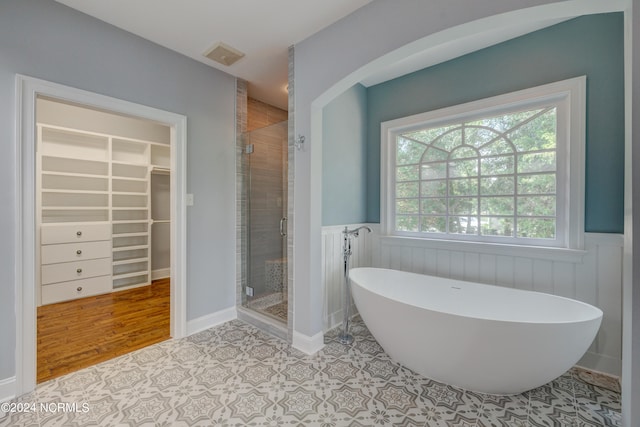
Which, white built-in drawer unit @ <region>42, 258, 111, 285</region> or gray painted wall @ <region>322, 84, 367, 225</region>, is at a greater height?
gray painted wall @ <region>322, 84, 367, 225</region>

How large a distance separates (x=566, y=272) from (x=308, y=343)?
2.09 m

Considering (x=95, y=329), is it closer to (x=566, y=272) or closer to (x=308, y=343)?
(x=308, y=343)

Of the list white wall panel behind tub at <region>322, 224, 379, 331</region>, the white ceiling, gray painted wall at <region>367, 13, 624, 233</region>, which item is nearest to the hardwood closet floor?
white wall panel behind tub at <region>322, 224, 379, 331</region>

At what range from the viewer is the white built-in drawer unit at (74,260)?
317cm

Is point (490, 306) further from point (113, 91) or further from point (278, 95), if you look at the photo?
point (113, 91)

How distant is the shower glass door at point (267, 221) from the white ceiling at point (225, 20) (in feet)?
2.37

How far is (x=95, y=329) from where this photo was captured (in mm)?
2596

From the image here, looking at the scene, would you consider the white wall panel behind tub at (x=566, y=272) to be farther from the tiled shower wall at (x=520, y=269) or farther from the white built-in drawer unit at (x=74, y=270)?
the white built-in drawer unit at (x=74, y=270)

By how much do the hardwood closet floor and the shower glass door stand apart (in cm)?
97

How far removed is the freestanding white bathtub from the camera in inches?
55.9

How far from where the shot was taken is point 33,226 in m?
1.74

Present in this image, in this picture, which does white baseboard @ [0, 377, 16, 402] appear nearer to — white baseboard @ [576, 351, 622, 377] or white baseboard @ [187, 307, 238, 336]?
white baseboard @ [187, 307, 238, 336]

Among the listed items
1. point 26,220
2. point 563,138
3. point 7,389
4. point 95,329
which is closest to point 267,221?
point 26,220

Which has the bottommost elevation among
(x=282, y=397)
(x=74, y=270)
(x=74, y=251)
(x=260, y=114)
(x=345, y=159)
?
(x=282, y=397)
